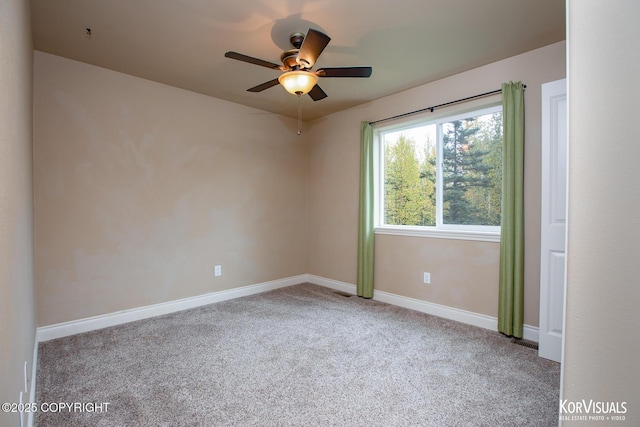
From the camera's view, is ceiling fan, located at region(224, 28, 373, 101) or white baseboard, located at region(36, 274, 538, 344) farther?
white baseboard, located at region(36, 274, 538, 344)

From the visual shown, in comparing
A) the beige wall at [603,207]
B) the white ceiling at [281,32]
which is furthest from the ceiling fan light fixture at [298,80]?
the beige wall at [603,207]

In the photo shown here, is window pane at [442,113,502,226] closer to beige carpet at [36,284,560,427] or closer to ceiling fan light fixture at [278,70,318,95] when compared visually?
beige carpet at [36,284,560,427]

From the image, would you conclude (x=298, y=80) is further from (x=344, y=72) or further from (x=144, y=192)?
(x=144, y=192)

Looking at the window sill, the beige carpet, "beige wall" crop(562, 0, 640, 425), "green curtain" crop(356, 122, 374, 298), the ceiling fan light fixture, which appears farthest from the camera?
"green curtain" crop(356, 122, 374, 298)

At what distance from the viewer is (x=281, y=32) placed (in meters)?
2.44

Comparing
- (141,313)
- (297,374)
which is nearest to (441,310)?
(297,374)

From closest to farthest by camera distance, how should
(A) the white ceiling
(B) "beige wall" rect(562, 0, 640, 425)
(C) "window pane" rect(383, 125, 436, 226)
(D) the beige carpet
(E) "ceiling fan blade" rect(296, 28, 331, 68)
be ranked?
(B) "beige wall" rect(562, 0, 640, 425) < (D) the beige carpet < (E) "ceiling fan blade" rect(296, 28, 331, 68) < (A) the white ceiling < (C) "window pane" rect(383, 125, 436, 226)

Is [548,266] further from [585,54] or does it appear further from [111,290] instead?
[111,290]

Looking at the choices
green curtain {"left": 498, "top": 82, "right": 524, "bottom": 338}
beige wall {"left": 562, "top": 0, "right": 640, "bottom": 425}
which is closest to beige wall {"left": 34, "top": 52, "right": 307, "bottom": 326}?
green curtain {"left": 498, "top": 82, "right": 524, "bottom": 338}

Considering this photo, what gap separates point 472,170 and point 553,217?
969mm

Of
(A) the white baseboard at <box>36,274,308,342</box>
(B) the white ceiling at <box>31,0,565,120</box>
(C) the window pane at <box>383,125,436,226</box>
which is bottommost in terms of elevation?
(A) the white baseboard at <box>36,274,308,342</box>

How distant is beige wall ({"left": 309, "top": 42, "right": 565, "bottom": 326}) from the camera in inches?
107

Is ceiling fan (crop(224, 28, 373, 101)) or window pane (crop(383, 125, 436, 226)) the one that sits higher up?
ceiling fan (crop(224, 28, 373, 101))

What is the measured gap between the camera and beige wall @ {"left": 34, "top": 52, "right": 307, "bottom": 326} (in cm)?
279
